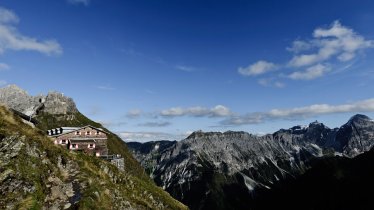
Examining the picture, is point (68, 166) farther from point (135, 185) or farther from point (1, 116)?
point (135, 185)

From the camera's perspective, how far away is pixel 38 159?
2256 inches

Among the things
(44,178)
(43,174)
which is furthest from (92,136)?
(44,178)

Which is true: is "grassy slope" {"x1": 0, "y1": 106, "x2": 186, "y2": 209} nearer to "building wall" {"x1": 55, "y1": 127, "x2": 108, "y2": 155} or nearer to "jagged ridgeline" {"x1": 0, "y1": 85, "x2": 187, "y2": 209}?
"jagged ridgeline" {"x1": 0, "y1": 85, "x2": 187, "y2": 209}

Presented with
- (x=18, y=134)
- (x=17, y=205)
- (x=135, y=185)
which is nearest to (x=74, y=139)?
(x=135, y=185)

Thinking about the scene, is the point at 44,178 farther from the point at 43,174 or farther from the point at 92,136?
the point at 92,136

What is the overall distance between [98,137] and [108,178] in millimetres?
38386

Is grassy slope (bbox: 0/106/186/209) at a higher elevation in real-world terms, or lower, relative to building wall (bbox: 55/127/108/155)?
lower

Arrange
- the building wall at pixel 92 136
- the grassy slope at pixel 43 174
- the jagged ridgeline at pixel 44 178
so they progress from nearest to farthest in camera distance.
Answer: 1. the jagged ridgeline at pixel 44 178
2. the grassy slope at pixel 43 174
3. the building wall at pixel 92 136

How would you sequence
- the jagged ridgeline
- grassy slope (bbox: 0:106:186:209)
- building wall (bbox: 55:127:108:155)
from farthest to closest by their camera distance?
building wall (bbox: 55:127:108:155) < grassy slope (bbox: 0:106:186:209) < the jagged ridgeline

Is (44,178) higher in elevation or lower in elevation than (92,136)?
lower

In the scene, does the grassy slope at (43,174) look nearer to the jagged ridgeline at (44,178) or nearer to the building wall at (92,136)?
the jagged ridgeline at (44,178)

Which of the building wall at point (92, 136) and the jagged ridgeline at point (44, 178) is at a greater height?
the building wall at point (92, 136)

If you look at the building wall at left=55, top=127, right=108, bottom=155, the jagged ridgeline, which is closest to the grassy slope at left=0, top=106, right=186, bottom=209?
the jagged ridgeline

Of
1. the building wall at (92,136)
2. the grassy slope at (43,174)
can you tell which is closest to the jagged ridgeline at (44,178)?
the grassy slope at (43,174)
